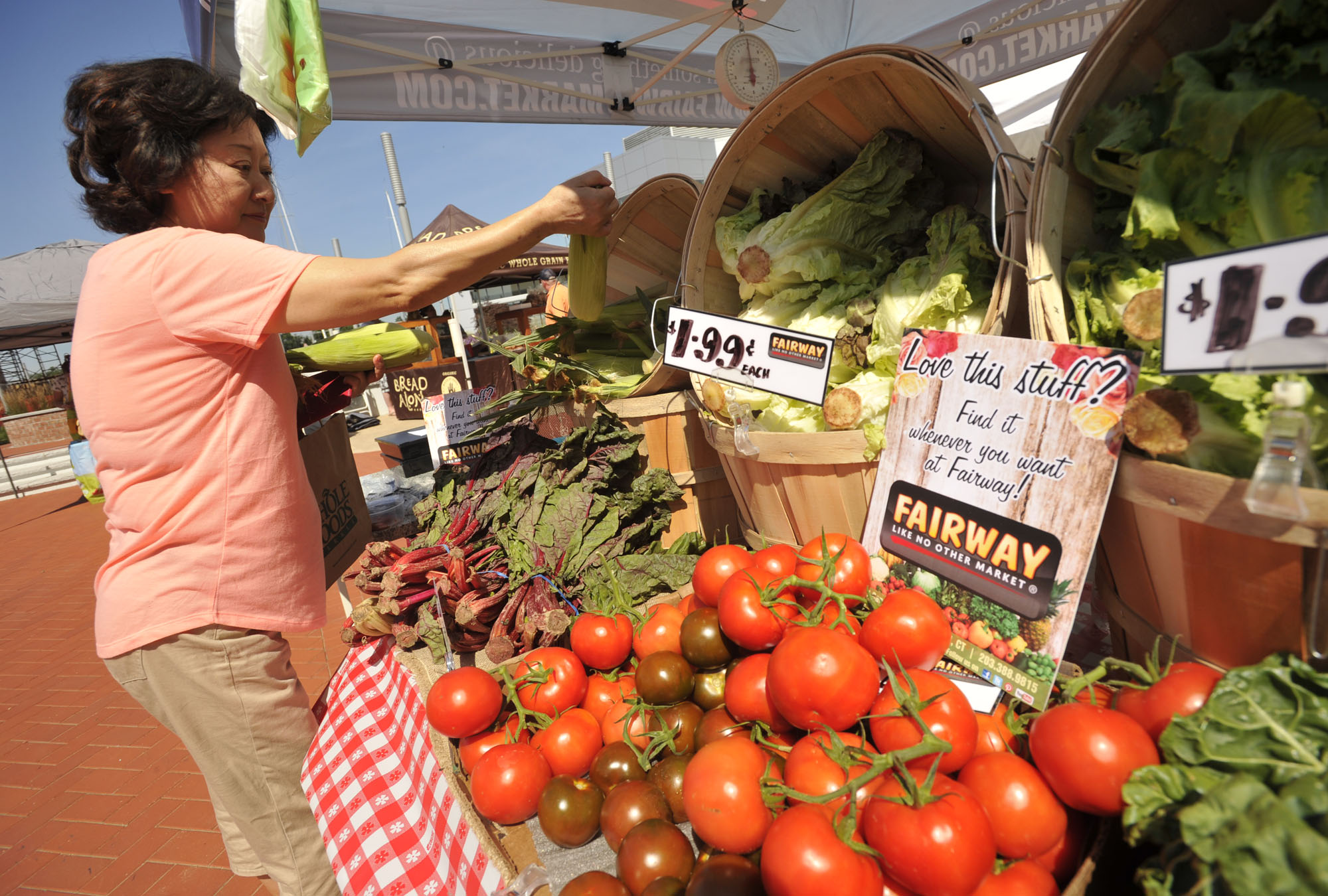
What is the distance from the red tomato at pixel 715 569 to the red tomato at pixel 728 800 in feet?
1.72

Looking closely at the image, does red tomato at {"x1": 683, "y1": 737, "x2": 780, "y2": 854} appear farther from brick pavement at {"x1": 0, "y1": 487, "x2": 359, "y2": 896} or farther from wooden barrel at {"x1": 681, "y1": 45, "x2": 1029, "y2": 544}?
brick pavement at {"x1": 0, "y1": 487, "x2": 359, "y2": 896}

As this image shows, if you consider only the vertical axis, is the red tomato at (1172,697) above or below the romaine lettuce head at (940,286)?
below

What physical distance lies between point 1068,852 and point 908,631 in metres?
0.42

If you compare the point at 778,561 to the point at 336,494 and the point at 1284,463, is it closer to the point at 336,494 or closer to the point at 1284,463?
the point at 1284,463

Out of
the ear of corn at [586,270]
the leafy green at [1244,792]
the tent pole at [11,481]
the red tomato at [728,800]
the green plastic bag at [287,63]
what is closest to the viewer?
the leafy green at [1244,792]

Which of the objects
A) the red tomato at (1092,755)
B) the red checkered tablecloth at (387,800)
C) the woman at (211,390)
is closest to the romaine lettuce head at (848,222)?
the woman at (211,390)

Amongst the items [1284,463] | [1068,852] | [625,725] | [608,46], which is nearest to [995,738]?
[1068,852]

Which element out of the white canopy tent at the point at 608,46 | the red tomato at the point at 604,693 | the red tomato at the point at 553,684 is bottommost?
the red tomato at the point at 604,693

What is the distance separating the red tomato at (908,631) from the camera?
49.3 inches

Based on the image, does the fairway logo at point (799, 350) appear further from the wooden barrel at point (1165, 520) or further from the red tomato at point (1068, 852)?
the red tomato at point (1068, 852)

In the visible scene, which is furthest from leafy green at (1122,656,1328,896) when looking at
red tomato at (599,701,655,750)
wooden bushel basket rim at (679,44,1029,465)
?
red tomato at (599,701,655,750)

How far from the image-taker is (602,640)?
1.80m

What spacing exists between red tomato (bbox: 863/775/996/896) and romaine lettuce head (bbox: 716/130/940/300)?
174 cm

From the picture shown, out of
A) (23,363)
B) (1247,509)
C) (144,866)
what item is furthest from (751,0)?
(23,363)
